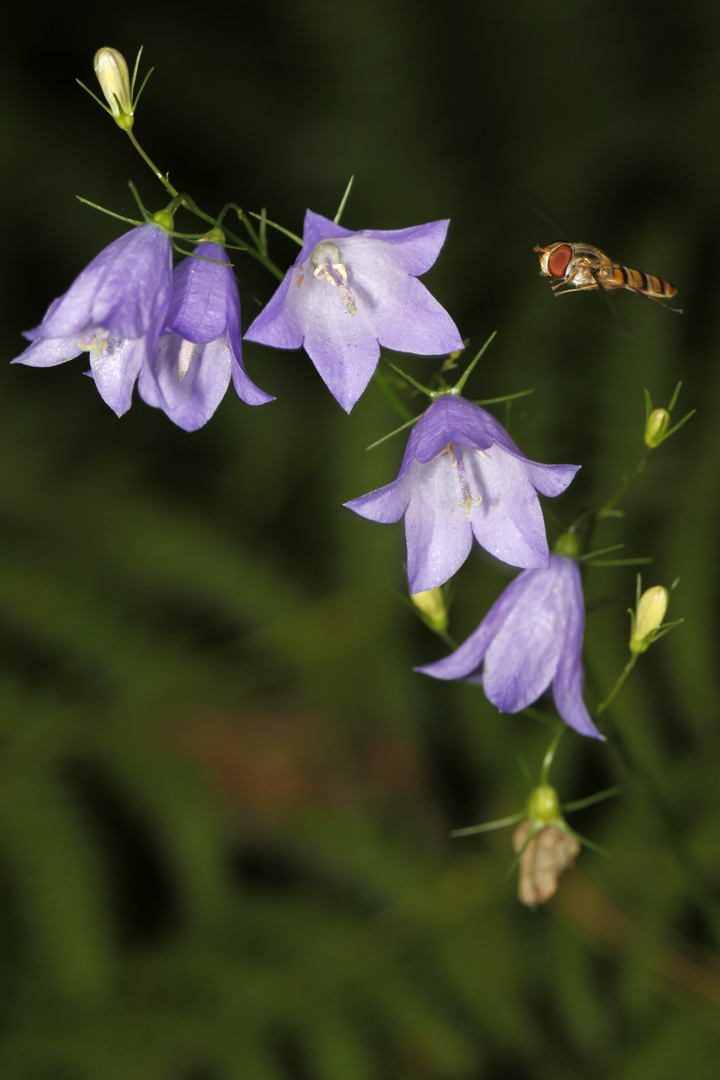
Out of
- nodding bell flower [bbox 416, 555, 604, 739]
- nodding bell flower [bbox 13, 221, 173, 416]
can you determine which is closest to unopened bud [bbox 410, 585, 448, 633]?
nodding bell flower [bbox 416, 555, 604, 739]

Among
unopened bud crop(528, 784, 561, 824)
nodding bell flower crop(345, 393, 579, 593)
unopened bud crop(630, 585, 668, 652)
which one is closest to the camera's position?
nodding bell flower crop(345, 393, 579, 593)

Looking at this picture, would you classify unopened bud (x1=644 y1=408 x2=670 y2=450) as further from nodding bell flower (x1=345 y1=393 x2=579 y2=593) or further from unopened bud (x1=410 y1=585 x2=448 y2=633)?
unopened bud (x1=410 y1=585 x2=448 y2=633)

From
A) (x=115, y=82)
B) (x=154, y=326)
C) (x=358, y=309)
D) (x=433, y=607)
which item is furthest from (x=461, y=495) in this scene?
(x=115, y=82)

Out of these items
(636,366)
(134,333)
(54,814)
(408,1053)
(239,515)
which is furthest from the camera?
(239,515)

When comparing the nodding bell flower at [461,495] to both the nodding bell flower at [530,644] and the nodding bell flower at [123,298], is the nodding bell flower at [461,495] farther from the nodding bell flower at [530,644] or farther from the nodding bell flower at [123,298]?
the nodding bell flower at [123,298]

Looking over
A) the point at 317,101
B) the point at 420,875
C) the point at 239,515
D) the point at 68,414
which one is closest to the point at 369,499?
the point at 420,875

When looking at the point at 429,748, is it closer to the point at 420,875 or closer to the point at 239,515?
the point at 420,875

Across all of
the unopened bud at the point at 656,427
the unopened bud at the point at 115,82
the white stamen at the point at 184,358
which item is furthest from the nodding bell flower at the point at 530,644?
the unopened bud at the point at 115,82
